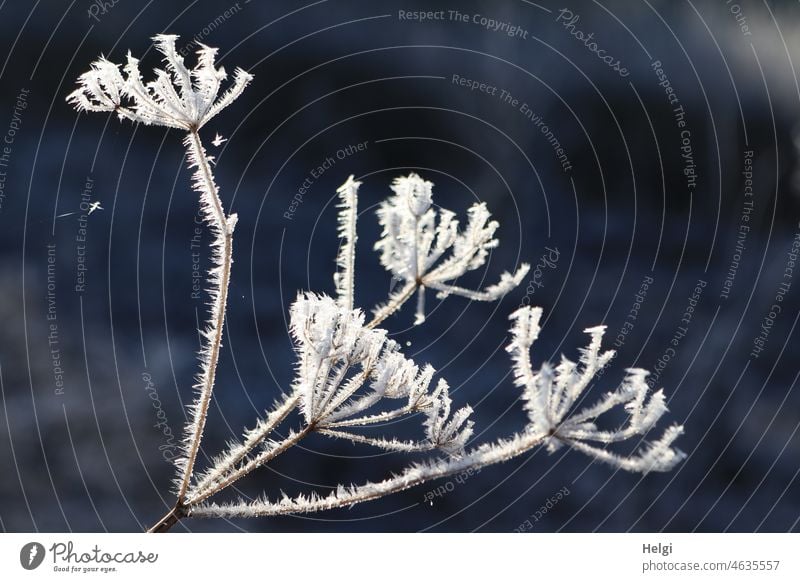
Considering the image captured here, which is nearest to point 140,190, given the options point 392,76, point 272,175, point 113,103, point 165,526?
point 272,175

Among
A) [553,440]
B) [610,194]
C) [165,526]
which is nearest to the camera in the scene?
[553,440]

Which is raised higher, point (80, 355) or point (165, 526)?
point (80, 355)

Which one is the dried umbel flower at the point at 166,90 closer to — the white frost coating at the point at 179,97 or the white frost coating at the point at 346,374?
the white frost coating at the point at 179,97

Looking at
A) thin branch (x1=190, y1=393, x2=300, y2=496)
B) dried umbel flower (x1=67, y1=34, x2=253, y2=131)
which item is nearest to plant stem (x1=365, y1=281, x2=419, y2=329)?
thin branch (x1=190, y1=393, x2=300, y2=496)

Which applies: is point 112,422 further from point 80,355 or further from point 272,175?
point 272,175

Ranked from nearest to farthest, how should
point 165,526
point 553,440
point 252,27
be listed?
point 553,440 < point 165,526 < point 252,27
